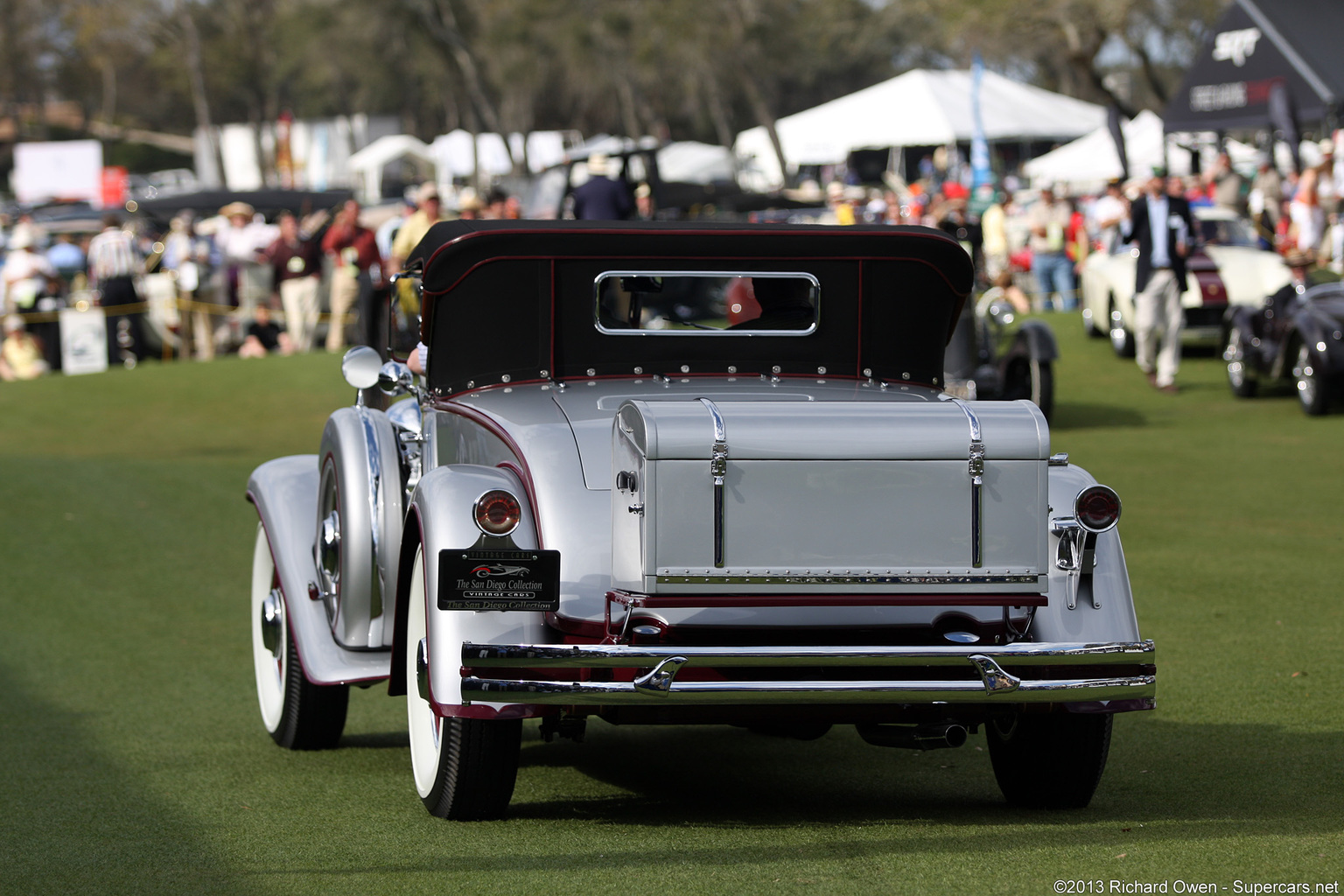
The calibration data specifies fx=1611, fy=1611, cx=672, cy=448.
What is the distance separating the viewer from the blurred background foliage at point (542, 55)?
61.8 metres

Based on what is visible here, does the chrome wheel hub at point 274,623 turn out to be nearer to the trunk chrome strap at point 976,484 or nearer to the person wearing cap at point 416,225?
the trunk chrome strap at point 976,484

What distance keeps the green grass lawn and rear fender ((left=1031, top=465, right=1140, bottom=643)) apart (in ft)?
1.72

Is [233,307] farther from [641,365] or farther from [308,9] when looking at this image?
[308,9]

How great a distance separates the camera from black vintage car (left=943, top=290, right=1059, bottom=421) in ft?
40.7

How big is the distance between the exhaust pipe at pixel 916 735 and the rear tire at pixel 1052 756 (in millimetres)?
210

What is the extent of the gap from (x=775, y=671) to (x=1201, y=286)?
1561 cm

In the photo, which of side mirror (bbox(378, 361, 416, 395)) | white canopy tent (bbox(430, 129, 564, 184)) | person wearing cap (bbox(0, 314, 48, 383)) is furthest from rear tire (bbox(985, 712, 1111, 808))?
white canopy tent (bbox(430, 129, 564, 184))

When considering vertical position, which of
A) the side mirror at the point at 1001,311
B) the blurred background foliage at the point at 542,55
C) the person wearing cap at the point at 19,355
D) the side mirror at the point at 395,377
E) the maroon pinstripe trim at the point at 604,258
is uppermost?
the blurred background foliage at the point at 542,55

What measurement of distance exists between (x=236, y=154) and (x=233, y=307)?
200 ft

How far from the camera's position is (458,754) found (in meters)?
4.30

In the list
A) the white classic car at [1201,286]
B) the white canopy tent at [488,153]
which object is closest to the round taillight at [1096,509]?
the white classic car at [1201,286]

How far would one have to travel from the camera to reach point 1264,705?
5992 mm

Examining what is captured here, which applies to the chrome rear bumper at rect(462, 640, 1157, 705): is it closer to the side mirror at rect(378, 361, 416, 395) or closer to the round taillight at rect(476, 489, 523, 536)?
the round taillight at rect(476, 489, 523, 536)

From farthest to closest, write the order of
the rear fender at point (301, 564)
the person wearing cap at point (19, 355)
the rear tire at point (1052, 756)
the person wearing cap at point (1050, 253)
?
the person wearing cap at point (1050, 253), the person wearing cap at point (19, 355), the rear fender at point (301, 564), the rear tire at point (1052, 756)
